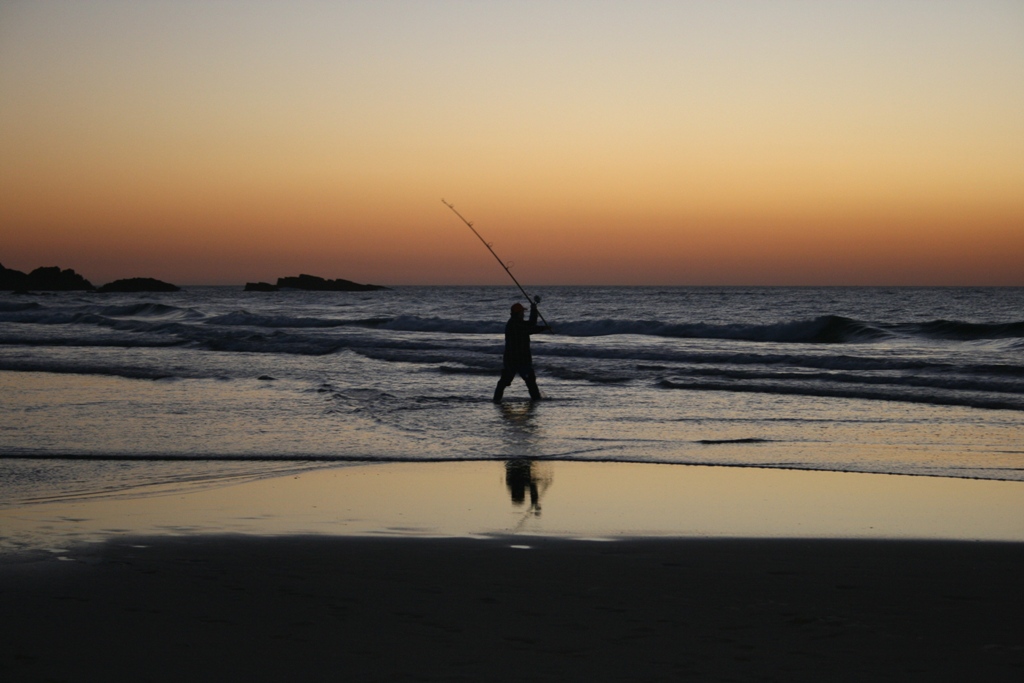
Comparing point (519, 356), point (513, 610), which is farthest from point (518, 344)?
point (513, 610)

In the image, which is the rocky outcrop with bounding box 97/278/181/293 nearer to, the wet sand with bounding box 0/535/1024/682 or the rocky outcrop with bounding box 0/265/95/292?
the rocky outcrop with bounding box 0/265/95/292

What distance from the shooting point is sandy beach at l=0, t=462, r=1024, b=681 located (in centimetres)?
356

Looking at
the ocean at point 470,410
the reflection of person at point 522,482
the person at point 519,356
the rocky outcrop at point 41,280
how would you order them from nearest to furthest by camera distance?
the reflection of person at point 522,482 < the ocean at point 470,410 < the person at point 519,356 < the rocky outcrop at point 41,280

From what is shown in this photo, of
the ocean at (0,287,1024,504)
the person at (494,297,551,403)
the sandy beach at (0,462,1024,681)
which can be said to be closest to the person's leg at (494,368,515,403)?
the person at (494,297,551,403)

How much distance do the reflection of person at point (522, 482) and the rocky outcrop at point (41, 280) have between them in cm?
10848

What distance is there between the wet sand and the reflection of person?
1.14 metres

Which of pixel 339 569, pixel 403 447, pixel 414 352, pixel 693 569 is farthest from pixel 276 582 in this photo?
pixel 414 352

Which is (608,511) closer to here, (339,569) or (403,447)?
(339,569)

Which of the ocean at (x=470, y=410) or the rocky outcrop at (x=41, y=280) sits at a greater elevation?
the rocky outcrop at (x=41, y=280)

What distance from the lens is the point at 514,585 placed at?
14.7 feet

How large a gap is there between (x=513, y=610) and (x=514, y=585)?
1.12ft

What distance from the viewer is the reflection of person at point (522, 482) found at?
6.50m

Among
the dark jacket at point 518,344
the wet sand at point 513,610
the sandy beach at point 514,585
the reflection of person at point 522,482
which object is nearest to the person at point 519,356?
the dark jacket at point 518,344

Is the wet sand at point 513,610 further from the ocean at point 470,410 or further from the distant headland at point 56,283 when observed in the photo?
the distant headland at point 56,283
